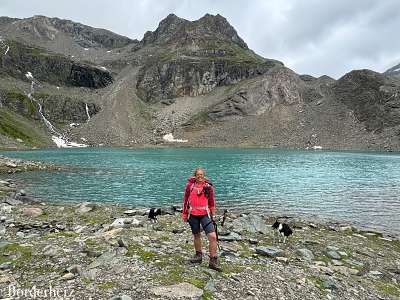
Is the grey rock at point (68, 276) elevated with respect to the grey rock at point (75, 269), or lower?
lower

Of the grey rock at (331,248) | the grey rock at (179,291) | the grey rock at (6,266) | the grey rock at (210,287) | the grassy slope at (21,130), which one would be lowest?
the grey rock at (331,248)

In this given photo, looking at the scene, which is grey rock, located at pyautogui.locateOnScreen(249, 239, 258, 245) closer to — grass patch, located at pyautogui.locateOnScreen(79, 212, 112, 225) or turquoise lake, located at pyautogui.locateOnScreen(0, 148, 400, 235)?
grass patch, located at pyautogui.locateOnScreen(79, 212, 112, 225)

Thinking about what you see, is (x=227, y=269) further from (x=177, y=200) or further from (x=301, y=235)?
(x=177, y=200)

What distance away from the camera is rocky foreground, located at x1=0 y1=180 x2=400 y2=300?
11.5 m

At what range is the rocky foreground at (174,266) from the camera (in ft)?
37.7

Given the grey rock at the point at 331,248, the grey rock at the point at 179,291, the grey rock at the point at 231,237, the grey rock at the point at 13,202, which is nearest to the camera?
the grey rock at the point at 179,291

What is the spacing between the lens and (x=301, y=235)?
2384 cm

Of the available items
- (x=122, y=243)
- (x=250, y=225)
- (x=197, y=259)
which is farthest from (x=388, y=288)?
(x=122, y=243)

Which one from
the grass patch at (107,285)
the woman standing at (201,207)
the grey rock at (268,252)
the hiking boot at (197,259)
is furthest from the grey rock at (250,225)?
→ the grass patch at (107,285)

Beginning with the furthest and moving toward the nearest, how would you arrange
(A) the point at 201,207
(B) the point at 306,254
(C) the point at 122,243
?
(B) the point at 306,254
(C) the point at 122,243
(A) the point at 201,207

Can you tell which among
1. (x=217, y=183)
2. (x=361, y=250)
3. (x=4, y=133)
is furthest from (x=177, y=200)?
(x=4, y=133)

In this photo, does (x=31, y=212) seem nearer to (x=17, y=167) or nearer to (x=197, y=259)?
(x=197, y=259)

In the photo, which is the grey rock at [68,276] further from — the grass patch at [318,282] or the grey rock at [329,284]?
the grey rock at [329,284]

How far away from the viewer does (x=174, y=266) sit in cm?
1333
